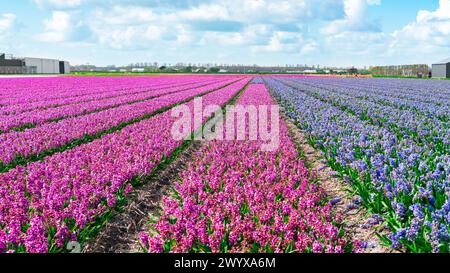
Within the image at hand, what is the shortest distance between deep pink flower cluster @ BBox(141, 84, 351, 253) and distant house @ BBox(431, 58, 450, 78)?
309 feet

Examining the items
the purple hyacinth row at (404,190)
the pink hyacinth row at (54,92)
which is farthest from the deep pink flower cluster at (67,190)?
the pink hyacinth row at (54,92)

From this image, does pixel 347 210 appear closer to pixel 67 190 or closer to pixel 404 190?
pixel 404 190

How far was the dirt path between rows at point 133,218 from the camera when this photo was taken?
5262 millimetres

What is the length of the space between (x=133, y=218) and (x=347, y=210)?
351cm

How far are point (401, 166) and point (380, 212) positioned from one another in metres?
1.00

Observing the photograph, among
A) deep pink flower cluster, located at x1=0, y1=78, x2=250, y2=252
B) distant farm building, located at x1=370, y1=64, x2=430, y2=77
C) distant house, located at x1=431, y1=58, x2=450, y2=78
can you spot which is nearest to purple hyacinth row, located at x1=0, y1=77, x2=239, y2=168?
deep pink flower cluster, located at x1=0, y1=78, x2=250, y2=252

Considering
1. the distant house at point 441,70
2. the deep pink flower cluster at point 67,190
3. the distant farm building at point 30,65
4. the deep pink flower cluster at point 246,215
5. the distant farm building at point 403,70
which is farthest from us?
the distant farm building at point 30,65

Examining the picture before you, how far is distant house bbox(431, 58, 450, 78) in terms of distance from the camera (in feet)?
286

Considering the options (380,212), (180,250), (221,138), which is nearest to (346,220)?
(380,212)

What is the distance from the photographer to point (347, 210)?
6445 mm

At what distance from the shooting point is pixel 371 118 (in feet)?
52.5

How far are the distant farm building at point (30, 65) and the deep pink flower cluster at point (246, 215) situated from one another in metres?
119

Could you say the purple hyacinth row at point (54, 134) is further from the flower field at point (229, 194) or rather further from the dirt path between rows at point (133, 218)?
the dirt path between rows at point (133, 218)

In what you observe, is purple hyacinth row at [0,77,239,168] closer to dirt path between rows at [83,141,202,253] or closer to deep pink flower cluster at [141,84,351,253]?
dirt path between rows at [83,141,202,253]
